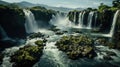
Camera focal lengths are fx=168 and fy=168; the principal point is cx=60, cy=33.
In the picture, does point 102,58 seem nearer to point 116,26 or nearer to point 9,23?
point 116,26

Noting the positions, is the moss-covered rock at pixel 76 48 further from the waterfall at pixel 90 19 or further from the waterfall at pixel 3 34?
the waterfall at pixel 90 19

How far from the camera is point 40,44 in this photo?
55531 mm

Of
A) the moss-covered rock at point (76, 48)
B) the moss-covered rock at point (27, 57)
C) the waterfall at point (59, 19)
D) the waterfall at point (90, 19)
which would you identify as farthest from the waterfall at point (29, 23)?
the waterfall at point (59, 19)

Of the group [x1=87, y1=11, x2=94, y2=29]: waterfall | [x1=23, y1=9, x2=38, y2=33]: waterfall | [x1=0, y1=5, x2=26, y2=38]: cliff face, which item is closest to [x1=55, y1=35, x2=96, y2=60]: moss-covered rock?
[x1=0, y1=5, x2=26, y2=38]: cliff face

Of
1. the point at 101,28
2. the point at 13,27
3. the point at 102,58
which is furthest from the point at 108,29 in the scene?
the point at 13,27

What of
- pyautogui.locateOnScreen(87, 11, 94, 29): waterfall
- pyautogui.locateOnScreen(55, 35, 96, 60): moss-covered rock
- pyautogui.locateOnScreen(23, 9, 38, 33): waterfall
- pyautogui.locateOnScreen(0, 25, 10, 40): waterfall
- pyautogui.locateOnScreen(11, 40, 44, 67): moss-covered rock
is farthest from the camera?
pyautogui.locateOnScreen(87, 11, 94, 29): waterfall

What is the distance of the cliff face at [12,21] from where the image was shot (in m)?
62.9

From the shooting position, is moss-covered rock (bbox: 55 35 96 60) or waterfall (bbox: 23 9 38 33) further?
waterfall (bbox: 23 9 38 33)

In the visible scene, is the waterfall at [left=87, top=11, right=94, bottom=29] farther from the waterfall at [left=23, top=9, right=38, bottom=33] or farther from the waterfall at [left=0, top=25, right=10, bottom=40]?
the waterfall at [left=0, top=25, right=10, bottom=40]

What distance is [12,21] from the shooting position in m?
66.4

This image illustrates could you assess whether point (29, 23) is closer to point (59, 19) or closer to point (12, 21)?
point (12, 21)

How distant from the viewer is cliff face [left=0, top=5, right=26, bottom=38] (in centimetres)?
6288

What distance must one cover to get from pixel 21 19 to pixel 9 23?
6.91m

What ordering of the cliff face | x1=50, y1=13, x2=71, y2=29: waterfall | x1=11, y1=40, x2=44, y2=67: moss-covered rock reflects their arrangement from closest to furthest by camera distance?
x1=11, y1=40, x2=44, y2=67: moss-covered rock → the cliff face → x1=50, y1=13, x2=71, y2=29: waterfall
